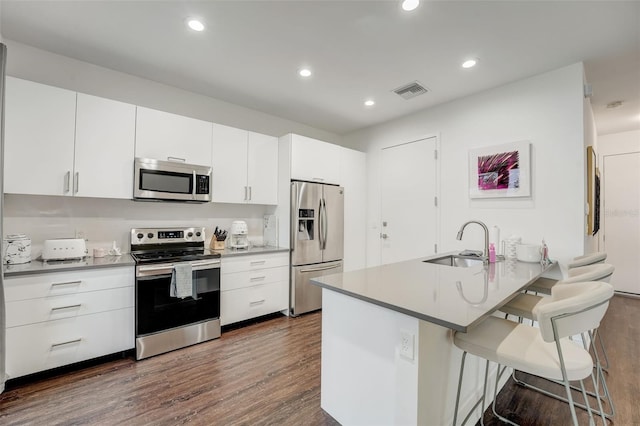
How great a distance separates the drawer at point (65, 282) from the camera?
1979 mm

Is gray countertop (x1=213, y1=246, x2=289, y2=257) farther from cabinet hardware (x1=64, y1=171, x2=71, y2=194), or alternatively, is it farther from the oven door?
cabinet hardware (x1=64, y1=171, x2=71, y2=194)

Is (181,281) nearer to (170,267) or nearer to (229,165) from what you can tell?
(170,267)

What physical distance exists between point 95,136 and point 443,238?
3799 mm

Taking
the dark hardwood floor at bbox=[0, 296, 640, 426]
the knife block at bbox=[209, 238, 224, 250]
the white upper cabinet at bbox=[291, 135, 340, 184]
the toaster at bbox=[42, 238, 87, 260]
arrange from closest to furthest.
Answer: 1. the dark hardwood floor at bbox=[0, 296, 640, 426]
2. the toaster at bbox=[42, 238, 87, 260]
3. the knife block at bbox=[209, 238, 224, 250]
4. the white upper cabinet at bbox=[291, 135, 340, 184]

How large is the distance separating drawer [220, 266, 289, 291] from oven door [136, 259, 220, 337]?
16 centimetres

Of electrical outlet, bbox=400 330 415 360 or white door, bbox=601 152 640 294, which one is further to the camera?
white door, bbox=601 152 640 294

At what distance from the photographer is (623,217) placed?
14.7 feet

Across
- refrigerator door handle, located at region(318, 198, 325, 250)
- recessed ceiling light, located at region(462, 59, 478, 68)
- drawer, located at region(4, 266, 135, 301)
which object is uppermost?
recessed ceiling light, located at region(462, 59, 478, 68)

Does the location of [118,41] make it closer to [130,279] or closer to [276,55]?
[276,55]

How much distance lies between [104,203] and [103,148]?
1.87 feet

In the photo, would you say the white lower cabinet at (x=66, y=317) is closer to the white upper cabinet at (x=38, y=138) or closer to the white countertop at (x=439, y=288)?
the white upper cabinet at (x=38, y=138)

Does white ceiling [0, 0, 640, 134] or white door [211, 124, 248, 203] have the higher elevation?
white ceiling [0, 0, 640, 134]

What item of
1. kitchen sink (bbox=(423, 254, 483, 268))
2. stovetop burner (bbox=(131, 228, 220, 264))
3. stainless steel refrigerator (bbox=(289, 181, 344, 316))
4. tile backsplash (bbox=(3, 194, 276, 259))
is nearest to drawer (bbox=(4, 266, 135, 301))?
stovetop burner (bbox=(131, 228, 220, 264))

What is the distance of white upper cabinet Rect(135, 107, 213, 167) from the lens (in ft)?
8.79
